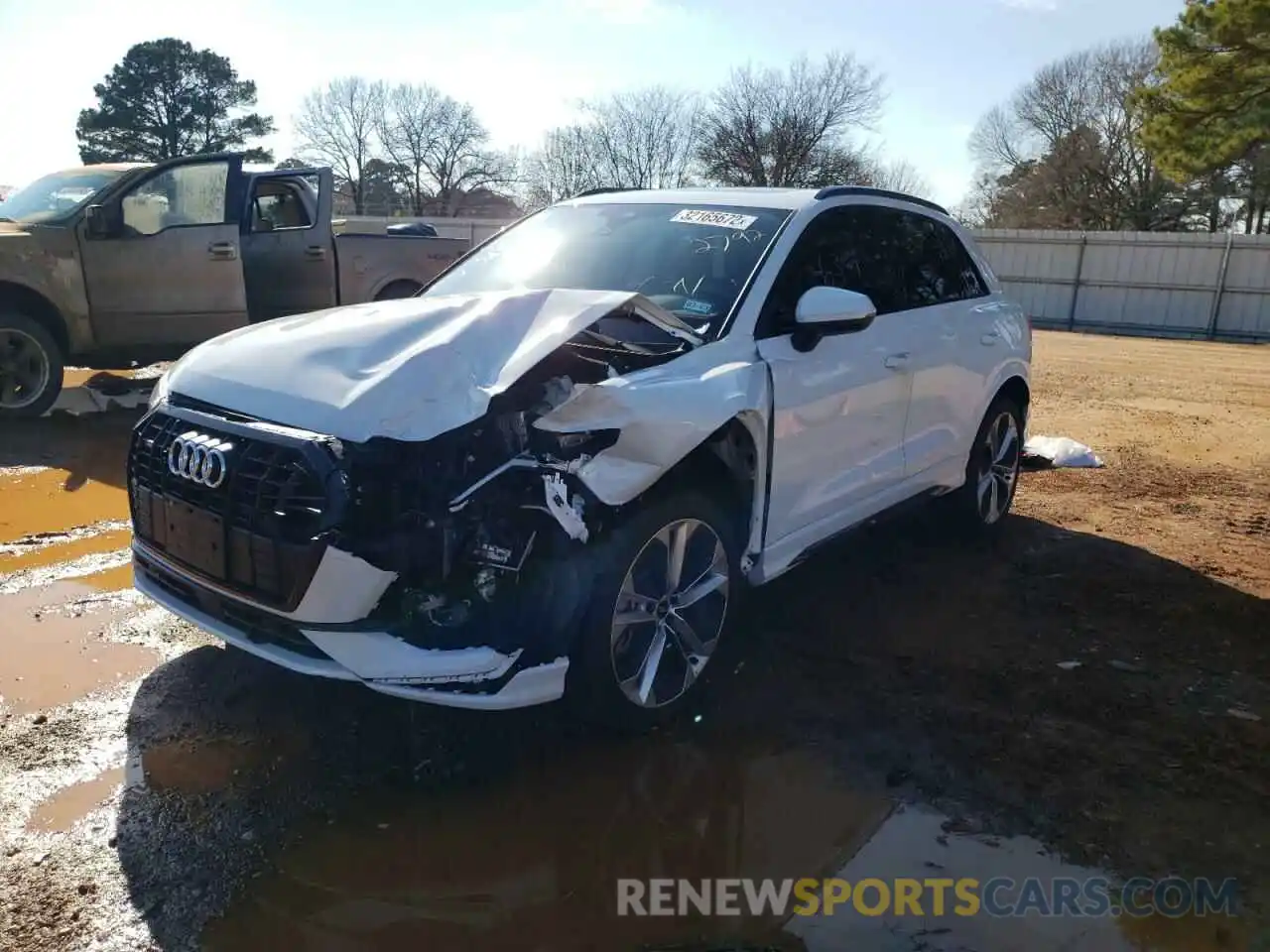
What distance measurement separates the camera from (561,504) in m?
2.91

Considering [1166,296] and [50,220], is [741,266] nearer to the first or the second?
[50,220]

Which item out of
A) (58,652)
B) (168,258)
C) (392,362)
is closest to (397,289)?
(168,258)

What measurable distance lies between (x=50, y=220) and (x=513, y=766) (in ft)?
23.1

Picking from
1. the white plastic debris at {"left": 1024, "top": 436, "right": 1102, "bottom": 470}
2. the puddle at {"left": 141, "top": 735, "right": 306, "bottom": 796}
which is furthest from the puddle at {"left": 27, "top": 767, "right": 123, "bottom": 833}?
the white plastic debris at {"left": 1024, "top": 436, "right": 1102, "bottom": 470}

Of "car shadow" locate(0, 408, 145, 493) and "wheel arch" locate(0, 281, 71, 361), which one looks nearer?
"car shadow" locate(0, 408, 145, 493)

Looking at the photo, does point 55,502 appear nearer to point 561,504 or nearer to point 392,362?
point 392,362

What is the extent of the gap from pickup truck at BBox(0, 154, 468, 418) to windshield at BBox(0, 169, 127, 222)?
16 millimetres

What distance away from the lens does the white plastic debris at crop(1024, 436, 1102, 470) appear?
765 centimetres

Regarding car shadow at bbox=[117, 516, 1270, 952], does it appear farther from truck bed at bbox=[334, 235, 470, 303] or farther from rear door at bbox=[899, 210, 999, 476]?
truck bed at bbox=[334, 235, 470, 303]

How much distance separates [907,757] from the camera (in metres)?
3.28

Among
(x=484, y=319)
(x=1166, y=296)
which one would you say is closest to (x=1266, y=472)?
(x=484, y=319)

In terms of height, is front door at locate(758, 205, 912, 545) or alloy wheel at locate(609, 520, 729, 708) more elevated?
front door at locate(758, 205, 912, 545)

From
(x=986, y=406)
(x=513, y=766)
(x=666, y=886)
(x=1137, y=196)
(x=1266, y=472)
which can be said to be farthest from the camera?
(x=1137, y=196)

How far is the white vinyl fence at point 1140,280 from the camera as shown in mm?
25062
